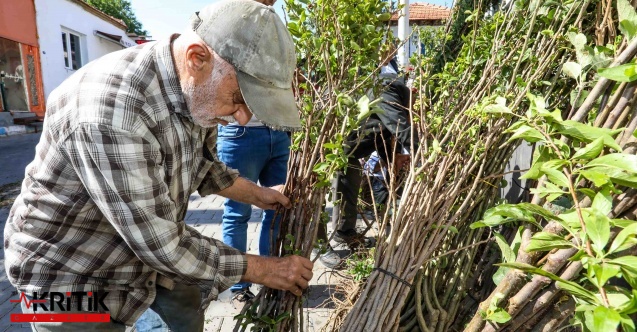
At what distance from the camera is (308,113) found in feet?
6.34

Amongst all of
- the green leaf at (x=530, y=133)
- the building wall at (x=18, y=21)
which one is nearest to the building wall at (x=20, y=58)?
the building wall at (x=18, y=21)

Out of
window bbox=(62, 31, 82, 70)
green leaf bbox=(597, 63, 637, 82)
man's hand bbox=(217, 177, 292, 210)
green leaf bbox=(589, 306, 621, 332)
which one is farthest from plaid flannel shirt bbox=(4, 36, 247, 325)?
window bbox=(62, 31, 82, 70)

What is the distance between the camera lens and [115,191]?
1.29 m

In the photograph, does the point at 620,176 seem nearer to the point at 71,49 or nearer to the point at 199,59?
the point at 199,59

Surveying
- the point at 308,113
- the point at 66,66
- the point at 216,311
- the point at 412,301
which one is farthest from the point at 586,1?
the point at 66,66

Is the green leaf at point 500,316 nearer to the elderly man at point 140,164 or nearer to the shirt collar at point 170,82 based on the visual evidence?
the elderly man at point 140,164

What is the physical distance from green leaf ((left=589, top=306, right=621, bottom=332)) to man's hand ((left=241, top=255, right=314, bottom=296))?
3.27 ft

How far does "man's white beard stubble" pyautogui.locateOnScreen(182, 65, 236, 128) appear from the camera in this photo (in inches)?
52.9

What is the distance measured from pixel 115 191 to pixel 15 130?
15.3 metres

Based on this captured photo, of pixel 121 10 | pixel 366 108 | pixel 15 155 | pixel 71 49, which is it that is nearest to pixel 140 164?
pixel 366 108

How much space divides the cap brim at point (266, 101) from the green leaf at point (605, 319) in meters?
0.95

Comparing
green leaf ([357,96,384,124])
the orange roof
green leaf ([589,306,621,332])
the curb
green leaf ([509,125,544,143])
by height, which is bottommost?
the curb

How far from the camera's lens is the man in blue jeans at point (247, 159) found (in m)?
2.95

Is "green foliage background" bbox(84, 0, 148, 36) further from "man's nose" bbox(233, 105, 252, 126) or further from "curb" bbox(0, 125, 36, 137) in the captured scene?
"man's nose" bbox(233, 105, 252, 126)
